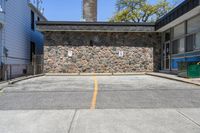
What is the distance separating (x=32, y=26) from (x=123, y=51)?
8824 millimetres

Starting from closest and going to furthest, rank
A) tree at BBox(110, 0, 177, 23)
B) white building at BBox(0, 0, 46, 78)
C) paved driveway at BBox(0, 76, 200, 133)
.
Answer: paved driveway at BBox(0, 76, 200, 133)
white building at BBox(0, 0, 46, 78)
tree at BBox(110, 0, 177, 23)

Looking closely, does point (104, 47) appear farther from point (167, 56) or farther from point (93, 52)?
point (167, 56)

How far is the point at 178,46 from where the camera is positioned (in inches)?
753

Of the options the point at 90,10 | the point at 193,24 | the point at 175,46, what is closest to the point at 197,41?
the point at 193,24

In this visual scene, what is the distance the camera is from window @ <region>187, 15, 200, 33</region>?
1574 cm

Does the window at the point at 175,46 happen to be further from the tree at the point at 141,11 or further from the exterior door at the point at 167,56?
the tree at the point at 141,11

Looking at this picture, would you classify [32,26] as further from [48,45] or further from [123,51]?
[123,51]

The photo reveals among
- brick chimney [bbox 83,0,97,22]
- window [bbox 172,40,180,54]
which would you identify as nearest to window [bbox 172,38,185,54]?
window [bbox 172,40,180,54]

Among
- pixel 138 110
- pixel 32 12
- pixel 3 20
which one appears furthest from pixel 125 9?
pixel 138 110

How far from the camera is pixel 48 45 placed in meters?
22.4

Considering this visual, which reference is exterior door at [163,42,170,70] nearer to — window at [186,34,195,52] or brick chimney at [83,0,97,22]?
window at [186,34,195,52]

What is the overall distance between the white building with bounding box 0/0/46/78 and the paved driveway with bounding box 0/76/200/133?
7.70 m

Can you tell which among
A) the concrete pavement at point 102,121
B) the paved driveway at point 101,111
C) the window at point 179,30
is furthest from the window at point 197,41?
the concrete pavement at point 102,121

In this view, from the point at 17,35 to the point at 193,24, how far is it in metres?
12.5
